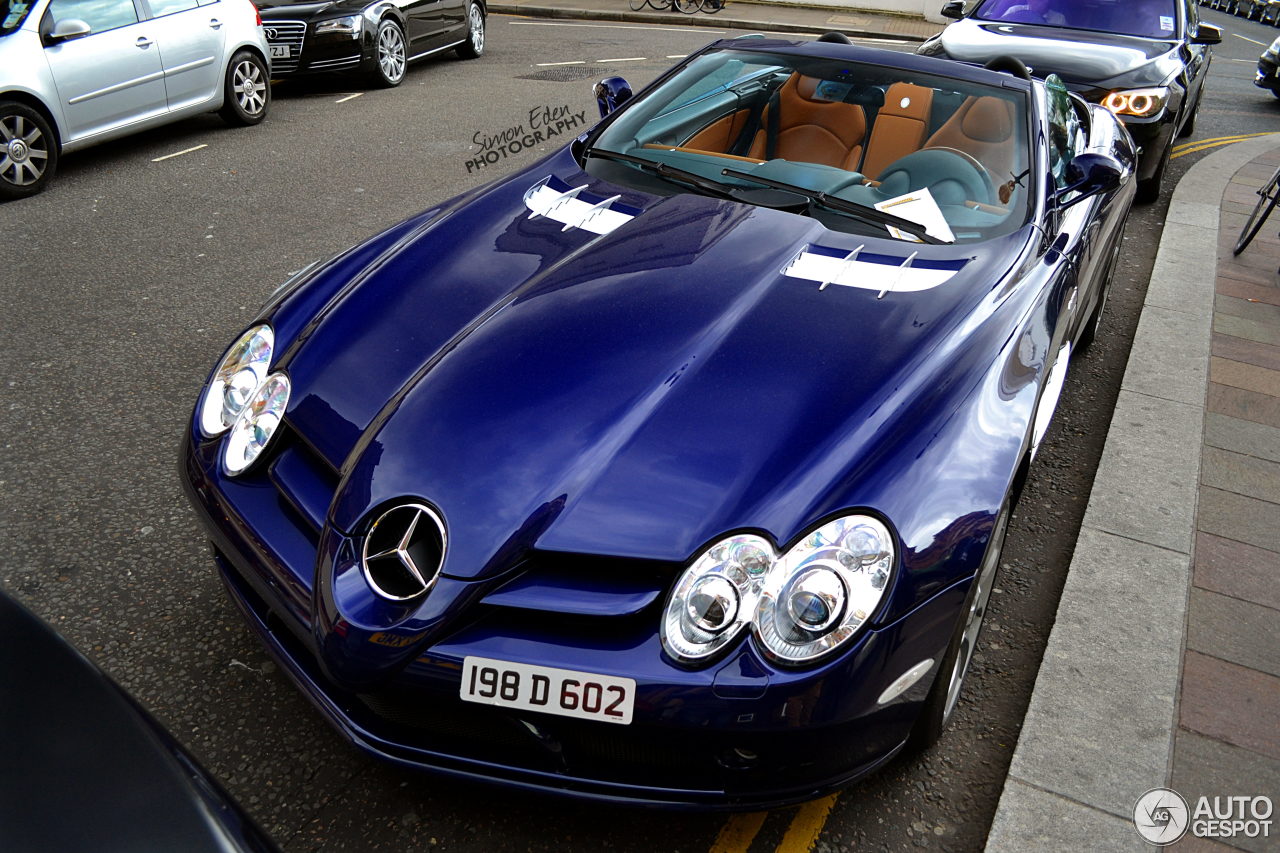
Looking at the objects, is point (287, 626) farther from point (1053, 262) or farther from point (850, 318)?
point (1053, 262)

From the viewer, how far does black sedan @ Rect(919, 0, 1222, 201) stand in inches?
274

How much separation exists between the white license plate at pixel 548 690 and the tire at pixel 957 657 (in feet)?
2.28

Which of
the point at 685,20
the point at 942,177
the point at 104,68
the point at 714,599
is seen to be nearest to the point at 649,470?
the point at 714,599

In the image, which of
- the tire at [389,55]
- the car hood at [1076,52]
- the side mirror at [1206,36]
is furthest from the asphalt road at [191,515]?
the tire at [389,55]

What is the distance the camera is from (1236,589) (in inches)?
126

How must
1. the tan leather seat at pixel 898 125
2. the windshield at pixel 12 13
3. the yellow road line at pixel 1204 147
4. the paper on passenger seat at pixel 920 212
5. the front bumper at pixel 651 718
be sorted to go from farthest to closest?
the yellow road line at pixel 1204 147 < the windshield at pixel 12 13 < the tan leather seat at pixel 898 125 < the paper on passenger seat at pixel 920 212 < the front bumper at pixel 651 718

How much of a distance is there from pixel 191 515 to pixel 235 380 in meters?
0.90

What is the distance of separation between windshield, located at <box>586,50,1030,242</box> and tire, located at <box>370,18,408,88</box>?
23.5ft

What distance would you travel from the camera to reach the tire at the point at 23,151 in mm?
6617

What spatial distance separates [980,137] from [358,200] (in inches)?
172

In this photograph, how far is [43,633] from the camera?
1.66 metres

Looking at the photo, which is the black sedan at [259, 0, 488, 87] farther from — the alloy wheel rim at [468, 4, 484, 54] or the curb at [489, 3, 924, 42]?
the curb at [489, 3, 924, 42]

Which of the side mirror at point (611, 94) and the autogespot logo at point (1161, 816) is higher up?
the side mirror at point (611, 94)

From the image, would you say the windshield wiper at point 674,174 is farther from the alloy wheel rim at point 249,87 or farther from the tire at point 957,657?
the alloy wheel rim at point 249,87
